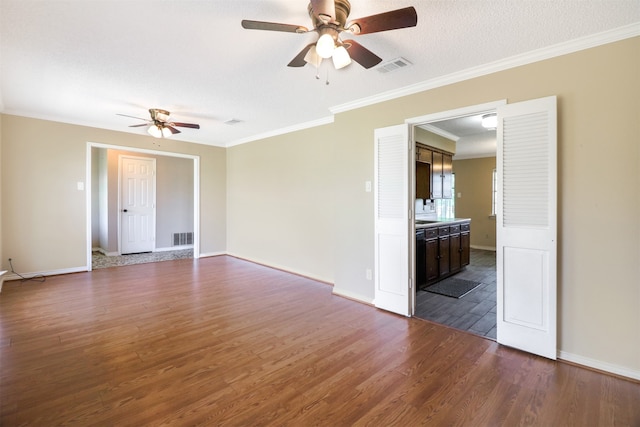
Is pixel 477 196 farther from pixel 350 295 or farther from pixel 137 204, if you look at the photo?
pixel 137 204

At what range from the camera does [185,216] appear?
779cm

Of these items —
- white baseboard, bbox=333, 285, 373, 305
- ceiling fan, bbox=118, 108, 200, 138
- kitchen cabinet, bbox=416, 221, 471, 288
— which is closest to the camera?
white baseboard, bbox=333, 285, 373, 305

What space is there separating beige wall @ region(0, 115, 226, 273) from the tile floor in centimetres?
559

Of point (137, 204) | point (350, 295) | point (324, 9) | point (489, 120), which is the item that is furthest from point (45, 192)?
point (489, 120)

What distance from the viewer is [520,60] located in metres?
2.54

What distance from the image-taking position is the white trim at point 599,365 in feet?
6.99

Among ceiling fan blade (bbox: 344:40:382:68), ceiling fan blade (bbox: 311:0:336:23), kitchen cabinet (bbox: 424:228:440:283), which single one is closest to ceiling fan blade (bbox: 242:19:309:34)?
ceiling fan blade (bbox: 311:0:336:23)

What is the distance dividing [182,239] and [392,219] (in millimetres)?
6322

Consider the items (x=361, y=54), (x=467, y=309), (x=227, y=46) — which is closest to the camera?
(x=361, y=54)

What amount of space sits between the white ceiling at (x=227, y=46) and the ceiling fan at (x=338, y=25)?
20 centimetres

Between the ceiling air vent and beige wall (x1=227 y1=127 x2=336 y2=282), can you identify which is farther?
beige wall (x1=227 y1=127 x2=336 y2=282)

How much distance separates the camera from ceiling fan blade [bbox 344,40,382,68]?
1968 millimetres

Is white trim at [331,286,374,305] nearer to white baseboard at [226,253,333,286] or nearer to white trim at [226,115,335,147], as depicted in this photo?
Answer: white baseboard at [226,253,333,286]

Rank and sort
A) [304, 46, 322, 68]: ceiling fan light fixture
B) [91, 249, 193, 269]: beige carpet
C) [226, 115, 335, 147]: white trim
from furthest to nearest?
[91, 249, 193, 269]: beige carpet, [226, 115, 335, 147]: white trim, [304, 46, 322, 68]: ceiling fan light fixture
